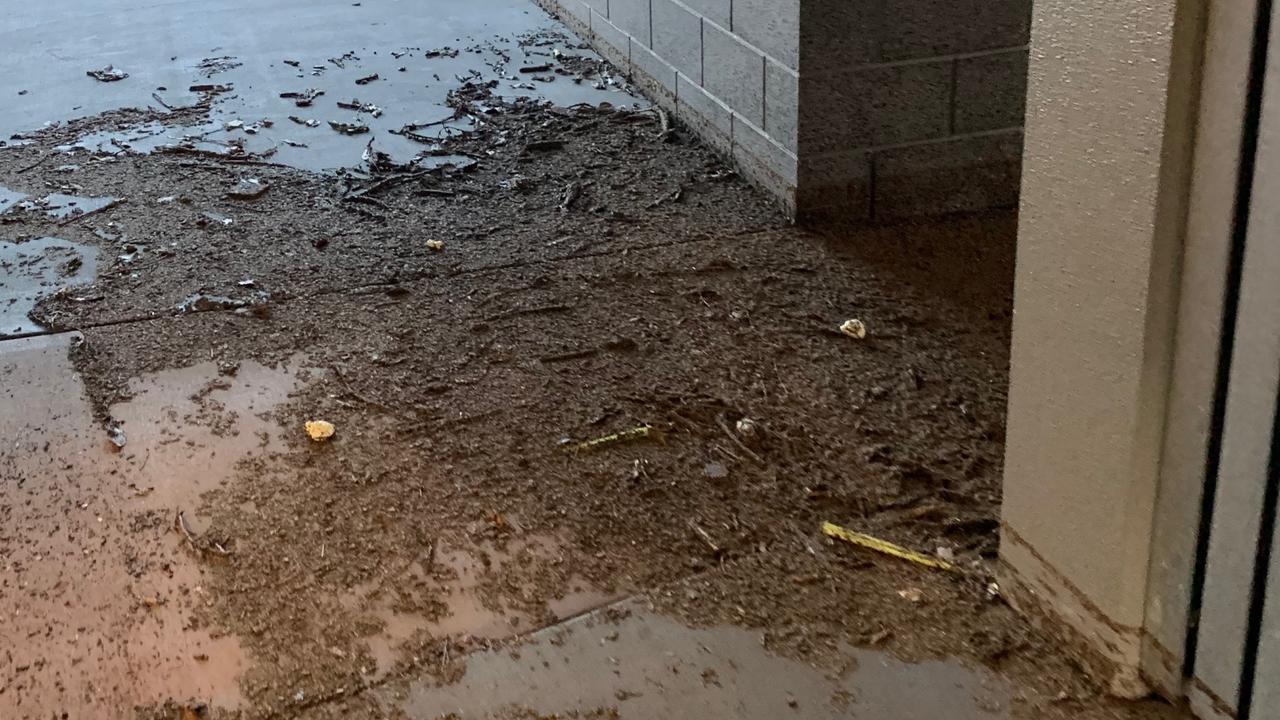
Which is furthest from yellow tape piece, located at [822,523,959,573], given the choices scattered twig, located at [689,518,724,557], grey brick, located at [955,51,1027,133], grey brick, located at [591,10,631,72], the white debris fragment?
grey brick, located at [591,10,631,72]

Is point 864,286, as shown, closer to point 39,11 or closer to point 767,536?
point 767,536

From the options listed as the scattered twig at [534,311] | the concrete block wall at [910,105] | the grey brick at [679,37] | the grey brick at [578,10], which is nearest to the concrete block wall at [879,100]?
the concrete block wall at [910,105]

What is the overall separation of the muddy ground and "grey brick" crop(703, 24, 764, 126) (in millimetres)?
232

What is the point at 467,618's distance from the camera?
1897 millimetres

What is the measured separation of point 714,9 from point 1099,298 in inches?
96.8

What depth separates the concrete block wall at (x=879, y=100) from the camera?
320cm

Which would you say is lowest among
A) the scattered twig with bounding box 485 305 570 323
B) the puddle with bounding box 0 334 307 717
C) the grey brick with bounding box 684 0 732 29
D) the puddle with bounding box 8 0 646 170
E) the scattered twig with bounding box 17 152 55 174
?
the puddle with bounding box 0 334 307 717

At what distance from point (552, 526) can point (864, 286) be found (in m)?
1.24

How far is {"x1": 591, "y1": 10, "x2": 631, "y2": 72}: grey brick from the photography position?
483 cm

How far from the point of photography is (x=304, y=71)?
16.7 ft

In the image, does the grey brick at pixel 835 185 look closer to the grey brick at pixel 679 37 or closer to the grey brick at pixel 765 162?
the grey brick at pixel 765 162

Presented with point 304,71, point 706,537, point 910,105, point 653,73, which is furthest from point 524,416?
point 304,71

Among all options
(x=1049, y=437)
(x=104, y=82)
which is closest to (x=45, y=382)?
(x=1049, y=437)

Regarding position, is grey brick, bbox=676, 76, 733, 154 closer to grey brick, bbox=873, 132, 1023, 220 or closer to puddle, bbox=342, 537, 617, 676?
grey brick, bbox=873, 132, 1023, 220
